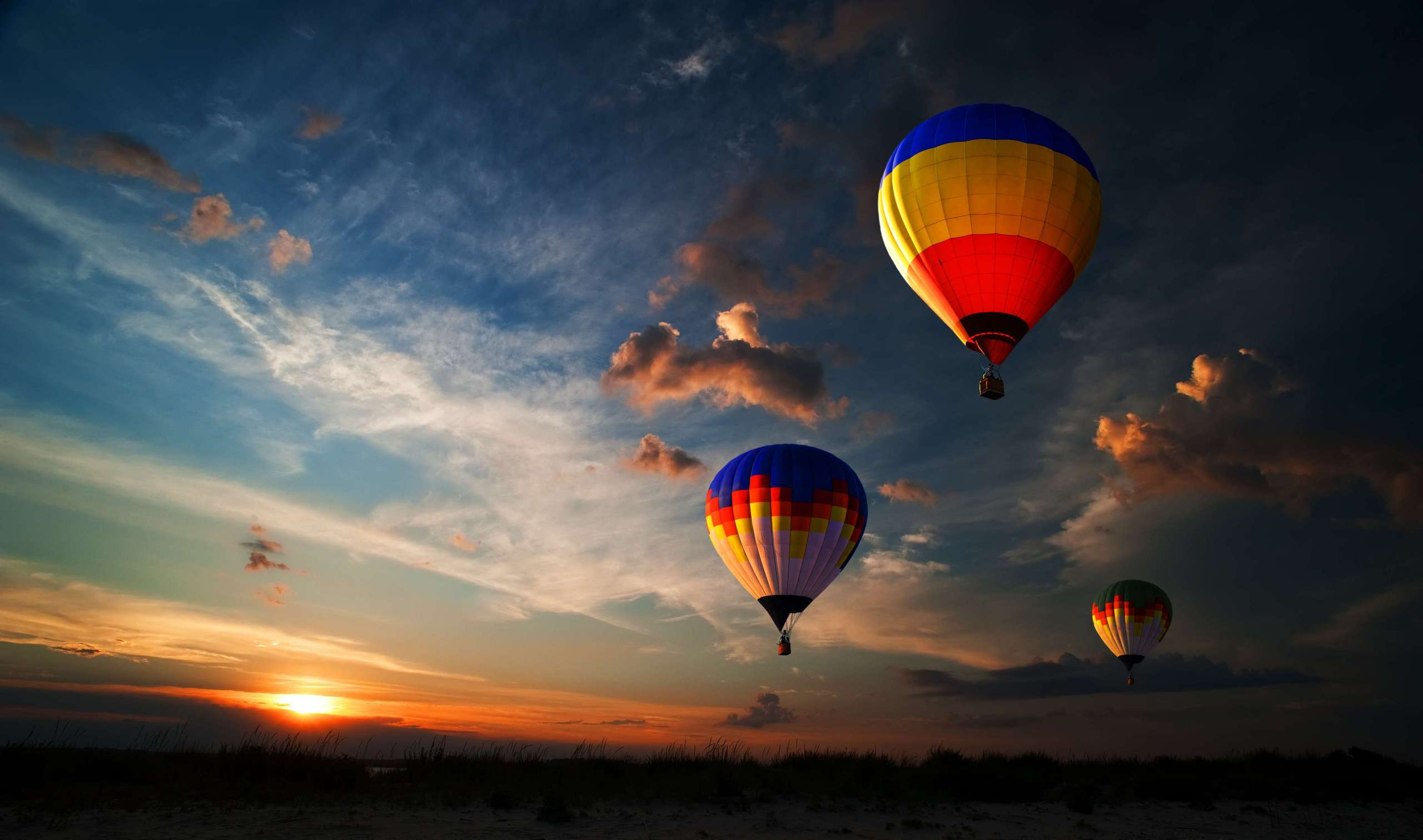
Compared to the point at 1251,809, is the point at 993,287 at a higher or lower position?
higher

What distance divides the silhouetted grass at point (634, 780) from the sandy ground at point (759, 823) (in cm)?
58

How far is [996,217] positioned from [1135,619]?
38370 mm

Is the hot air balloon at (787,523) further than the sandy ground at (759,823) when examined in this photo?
Yes

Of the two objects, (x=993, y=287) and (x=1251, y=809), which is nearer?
(x=1251, y=809)

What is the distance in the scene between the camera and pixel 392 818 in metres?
15.0

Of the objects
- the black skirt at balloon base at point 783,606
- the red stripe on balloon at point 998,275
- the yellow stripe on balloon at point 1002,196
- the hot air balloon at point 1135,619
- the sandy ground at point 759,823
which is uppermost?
the yellow stripe on balloon at point 1002,196

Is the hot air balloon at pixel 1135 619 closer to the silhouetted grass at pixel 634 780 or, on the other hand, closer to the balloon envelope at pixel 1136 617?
the balloon envelope at pixel 1136 617

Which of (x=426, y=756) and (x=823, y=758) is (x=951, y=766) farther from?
(x=426, y=756)

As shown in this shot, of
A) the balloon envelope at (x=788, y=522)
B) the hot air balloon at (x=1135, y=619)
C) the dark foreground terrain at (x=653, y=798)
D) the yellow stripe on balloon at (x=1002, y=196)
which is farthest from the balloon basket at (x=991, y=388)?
the hot air balloon at (x=1135, y=619)

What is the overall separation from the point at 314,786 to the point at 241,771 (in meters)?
2.04

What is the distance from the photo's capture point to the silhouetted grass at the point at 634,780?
1587 centimetres

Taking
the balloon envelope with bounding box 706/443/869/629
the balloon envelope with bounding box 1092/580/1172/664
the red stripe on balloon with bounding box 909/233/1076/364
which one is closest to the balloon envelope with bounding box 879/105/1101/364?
the red stripe on balloon with bounding box 909/233/1076/364

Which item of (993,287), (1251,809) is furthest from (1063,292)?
(1251,809)

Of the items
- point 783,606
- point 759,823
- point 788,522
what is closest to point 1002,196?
point 788,522
